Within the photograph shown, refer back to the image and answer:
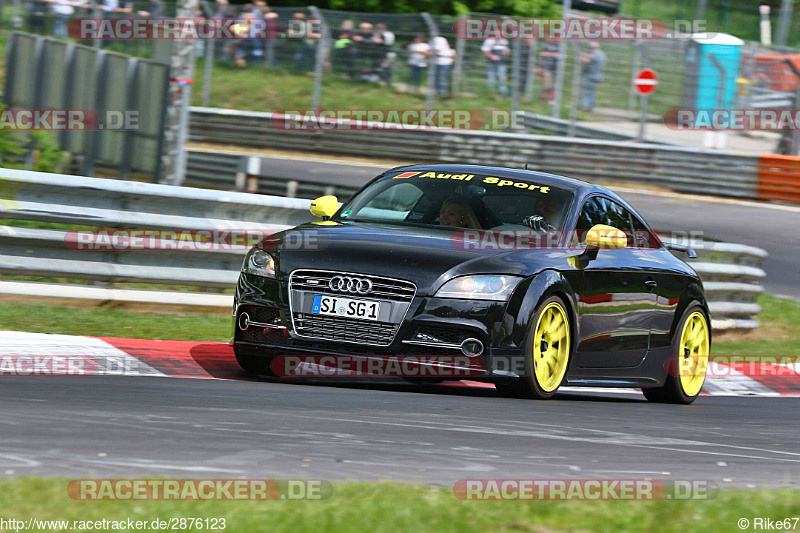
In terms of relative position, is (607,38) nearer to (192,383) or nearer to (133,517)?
(192,383)

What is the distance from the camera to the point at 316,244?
7.12 meters

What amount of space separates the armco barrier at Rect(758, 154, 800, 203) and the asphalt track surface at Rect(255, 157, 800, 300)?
24 centimetres

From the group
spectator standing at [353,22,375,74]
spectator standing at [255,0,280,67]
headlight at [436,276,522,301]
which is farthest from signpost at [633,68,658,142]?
headlight at [436,276,522,301]

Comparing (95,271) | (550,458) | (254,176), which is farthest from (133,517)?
(254,176)

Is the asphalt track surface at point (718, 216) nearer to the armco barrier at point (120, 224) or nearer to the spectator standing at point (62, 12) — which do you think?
the spectator standing at point (62, 12)

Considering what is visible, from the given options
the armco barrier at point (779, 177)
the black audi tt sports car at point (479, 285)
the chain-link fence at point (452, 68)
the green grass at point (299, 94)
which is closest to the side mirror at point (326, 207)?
the black audi tt sports car at point (479, 285)

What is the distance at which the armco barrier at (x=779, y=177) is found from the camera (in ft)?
79.5

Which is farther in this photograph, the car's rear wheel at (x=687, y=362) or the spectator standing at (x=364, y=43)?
the spectator standing at (x=364, y=43)

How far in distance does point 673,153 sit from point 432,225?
1795 centimetres

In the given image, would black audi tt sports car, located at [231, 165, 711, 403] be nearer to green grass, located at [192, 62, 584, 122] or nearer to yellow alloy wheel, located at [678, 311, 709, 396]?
yellow alloy wheel, located at [678, 311, 709, 396]

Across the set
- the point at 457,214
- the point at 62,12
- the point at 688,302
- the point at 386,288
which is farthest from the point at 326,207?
the point at 62,12

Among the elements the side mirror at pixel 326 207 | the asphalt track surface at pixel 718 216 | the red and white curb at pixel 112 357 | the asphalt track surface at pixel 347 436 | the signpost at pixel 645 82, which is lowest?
the asphalt track surface at pixel 718 216

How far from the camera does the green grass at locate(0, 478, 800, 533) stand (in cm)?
362

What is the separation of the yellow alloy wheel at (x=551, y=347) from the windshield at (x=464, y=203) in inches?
27.2
